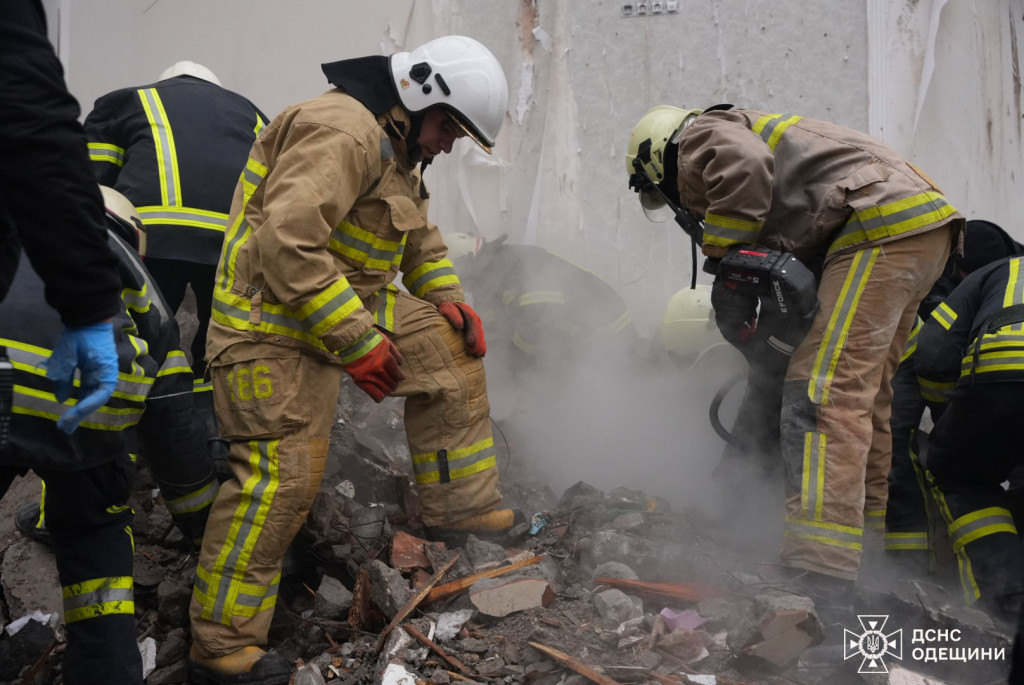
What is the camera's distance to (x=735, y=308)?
3.44 metres

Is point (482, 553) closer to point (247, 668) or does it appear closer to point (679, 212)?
point (247, 668)

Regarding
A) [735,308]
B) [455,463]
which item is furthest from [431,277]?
[735,308]

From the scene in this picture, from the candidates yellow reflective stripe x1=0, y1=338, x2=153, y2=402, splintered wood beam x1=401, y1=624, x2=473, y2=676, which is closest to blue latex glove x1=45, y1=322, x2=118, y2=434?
yellow reflective stripe x1=0, y1=338, x2=153, y2=402

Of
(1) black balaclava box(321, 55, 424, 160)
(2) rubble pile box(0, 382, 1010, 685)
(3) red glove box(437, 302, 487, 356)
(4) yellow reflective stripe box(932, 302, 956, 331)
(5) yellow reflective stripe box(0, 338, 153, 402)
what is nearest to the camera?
(5) yellow reflective stripe box(0, 338, 153, 402)

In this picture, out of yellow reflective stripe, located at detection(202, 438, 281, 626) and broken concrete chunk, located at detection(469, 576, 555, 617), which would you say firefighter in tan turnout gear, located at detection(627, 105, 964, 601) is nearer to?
broken concrete chunk, located at detection(469, 576, 555, 617)

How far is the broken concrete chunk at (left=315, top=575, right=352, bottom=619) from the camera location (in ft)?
9.96

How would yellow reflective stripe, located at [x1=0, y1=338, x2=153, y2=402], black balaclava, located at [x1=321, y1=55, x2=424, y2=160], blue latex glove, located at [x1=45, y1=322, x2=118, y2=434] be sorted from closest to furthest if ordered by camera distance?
blue latex glove, located at [x1=45, y1=322, x2=118, y2=434]
yellow reflective stripe, located at [x1=0, y1=338, x2=153, y2=402]
black balaclava, located at [x1=321, y1=55, x2=424, y2=160]

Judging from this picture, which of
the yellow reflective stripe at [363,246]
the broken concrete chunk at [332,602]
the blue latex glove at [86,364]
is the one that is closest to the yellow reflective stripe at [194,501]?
the broken concrete chunk at [332,602]

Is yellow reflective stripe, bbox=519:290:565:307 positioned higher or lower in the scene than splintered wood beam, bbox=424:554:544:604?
higher

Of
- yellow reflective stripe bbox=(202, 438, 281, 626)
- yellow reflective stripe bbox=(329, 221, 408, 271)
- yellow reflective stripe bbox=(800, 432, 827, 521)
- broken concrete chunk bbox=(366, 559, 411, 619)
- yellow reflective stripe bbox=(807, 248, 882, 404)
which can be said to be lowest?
broken concrete chunk bbox=(366, 559, 411, 619)

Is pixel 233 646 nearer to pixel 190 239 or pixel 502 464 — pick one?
pixel 190 239

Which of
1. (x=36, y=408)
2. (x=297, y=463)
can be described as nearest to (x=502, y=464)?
(x=297, y=463)

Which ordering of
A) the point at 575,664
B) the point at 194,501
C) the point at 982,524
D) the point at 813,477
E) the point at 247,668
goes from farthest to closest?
the point at 982,524, the point at 813,477, the point at 194,501, the point at 247,668, the point at 575,664

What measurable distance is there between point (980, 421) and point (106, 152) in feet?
12.2
